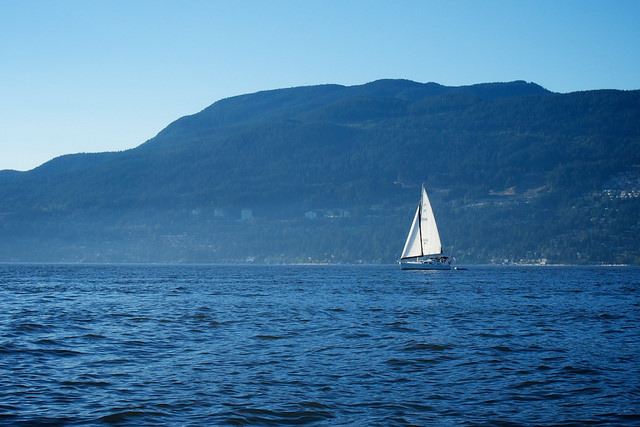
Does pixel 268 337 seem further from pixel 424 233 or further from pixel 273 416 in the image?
pixel 424 233

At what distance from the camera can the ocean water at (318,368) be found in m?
20.8

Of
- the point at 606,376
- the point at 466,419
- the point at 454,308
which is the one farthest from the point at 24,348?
the point at 454,308

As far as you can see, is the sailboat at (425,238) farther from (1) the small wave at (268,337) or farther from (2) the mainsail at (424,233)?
(1) the small wave at (268,337)

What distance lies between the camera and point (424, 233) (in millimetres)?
153375

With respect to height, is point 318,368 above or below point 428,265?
above

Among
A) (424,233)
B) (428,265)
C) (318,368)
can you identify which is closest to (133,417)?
(318,368)

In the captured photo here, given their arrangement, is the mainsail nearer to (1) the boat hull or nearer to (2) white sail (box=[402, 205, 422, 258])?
(2) white sail (box=[402, 205, 422, 258])

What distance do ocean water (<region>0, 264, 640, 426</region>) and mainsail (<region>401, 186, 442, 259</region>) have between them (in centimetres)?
10252

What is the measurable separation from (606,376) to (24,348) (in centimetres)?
2265

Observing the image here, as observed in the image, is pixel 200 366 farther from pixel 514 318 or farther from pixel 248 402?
pixel 514 318

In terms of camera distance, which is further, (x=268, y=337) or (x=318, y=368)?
(x=268, y=337)

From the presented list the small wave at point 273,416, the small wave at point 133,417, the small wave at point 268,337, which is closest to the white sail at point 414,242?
the small wave at point 268,337

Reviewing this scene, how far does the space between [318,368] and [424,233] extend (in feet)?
419

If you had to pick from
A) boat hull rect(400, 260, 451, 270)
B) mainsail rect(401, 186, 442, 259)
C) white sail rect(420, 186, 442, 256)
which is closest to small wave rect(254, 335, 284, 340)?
mainsail rect(401, 186, 442, 259)
